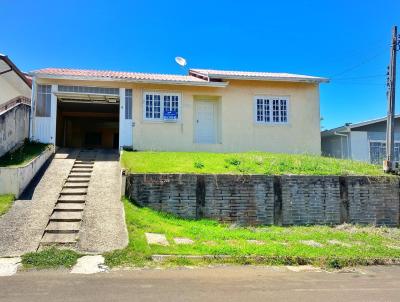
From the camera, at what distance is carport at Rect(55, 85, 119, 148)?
15864 mm

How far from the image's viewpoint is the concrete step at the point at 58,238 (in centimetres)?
778

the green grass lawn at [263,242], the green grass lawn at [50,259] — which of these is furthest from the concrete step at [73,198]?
the green grass lawn at [50,259]

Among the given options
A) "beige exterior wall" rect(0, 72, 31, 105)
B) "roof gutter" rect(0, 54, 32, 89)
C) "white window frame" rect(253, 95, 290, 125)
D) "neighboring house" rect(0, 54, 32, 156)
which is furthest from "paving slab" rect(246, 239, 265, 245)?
"beige exterior wall" rect(0, 72, 31, 105)

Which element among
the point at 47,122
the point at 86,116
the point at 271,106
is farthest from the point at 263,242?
the point at 86,116

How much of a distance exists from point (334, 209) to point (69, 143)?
727 inches

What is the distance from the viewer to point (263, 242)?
8852 mm

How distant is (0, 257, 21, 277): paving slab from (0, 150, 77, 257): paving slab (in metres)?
0.26

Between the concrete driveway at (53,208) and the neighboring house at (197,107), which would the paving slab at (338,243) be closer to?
the concrete driveway at (53,208)

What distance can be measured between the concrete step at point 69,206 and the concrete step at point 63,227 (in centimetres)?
67

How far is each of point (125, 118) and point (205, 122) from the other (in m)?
3.66

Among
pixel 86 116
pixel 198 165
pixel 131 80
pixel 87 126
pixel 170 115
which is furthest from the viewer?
pixel 87 126

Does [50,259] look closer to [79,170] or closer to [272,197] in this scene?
[79,170]

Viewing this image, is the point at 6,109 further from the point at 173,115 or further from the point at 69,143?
the point at 69,143

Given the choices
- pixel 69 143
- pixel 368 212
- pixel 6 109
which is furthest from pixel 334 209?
pixel 69 143
